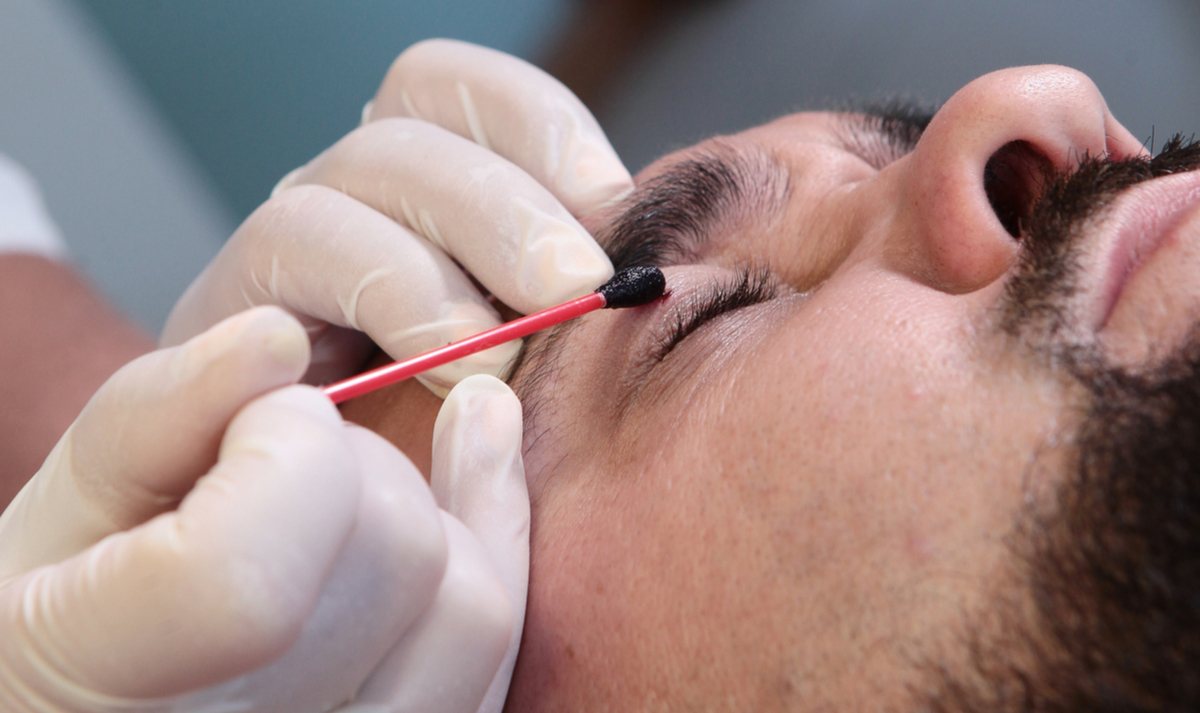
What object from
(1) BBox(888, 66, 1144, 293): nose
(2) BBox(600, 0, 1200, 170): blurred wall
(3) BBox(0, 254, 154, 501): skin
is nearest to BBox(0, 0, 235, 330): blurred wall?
(3) BBox(0, 254, 154, 501): skin

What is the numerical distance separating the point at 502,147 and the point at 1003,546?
907mm

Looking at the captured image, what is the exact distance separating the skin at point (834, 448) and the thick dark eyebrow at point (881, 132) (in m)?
0.26

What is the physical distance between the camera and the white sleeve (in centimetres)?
154

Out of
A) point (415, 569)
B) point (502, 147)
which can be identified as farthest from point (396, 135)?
point (415, 569)

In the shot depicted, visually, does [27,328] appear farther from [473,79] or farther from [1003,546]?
[1003,546]

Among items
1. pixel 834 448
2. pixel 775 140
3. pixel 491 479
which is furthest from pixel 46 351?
pixel 834 448

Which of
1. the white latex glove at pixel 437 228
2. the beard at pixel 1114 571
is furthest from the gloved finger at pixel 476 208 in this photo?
the beard at pixel 1114 571

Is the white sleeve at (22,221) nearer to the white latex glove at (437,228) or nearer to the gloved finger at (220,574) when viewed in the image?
the white latex glove at (437,228)

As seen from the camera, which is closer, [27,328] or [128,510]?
[128,510]

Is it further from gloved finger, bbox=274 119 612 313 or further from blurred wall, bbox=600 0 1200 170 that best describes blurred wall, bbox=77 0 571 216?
gloved finger, bbox=274 119 612 313

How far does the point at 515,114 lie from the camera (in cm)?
111

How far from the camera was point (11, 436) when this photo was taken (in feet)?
4.05

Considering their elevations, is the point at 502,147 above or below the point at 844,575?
above

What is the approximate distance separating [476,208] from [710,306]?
0.35 metres
